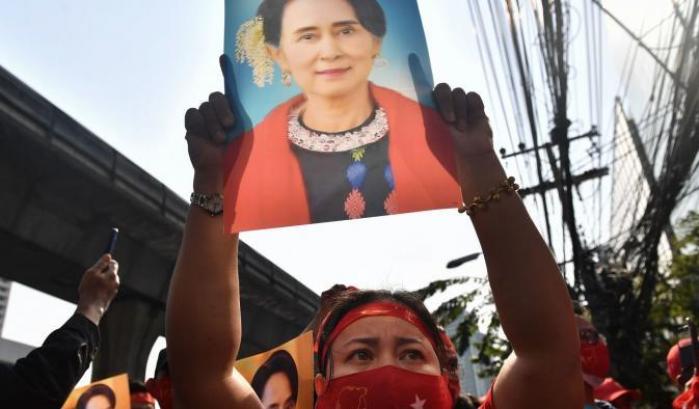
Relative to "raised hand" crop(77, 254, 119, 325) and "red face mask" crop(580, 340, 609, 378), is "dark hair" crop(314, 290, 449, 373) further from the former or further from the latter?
"red face mask" crop(580, 340, 609, 378)

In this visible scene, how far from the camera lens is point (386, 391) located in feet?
5.05

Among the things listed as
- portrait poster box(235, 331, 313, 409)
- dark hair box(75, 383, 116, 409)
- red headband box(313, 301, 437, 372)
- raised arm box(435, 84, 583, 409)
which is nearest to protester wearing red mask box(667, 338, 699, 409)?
portrait poster box(235, 331, 313, 409)

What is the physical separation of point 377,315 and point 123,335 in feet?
36.2

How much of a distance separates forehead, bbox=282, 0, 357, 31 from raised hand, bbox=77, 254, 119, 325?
1.26 m

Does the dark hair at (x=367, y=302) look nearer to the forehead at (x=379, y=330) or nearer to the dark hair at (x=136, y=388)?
the forehead at (x=379, y=330)

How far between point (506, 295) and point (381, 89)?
488mm

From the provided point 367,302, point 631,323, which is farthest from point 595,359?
point 631,323

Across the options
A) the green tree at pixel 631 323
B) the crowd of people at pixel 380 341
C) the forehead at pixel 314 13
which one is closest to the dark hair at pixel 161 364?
the crowd of people at pixel 380 341

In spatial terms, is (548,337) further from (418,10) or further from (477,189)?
(418,10)

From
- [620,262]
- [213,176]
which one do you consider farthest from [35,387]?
[620,262]

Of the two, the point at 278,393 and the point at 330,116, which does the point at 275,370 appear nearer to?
the point at 278,393

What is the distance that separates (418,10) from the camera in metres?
1.27

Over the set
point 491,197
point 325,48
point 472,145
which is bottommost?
point 491,197

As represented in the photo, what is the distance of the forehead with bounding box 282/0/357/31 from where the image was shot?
1303mm
